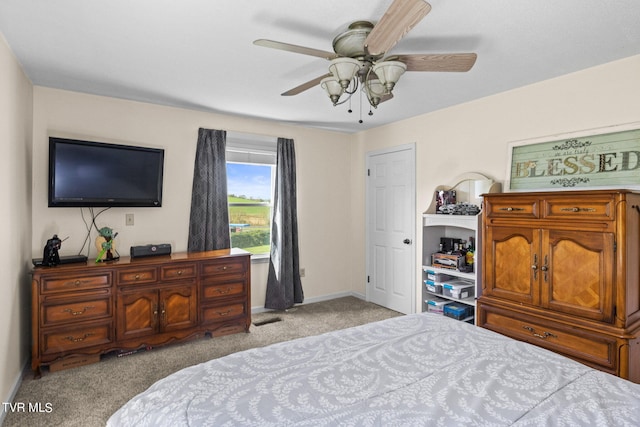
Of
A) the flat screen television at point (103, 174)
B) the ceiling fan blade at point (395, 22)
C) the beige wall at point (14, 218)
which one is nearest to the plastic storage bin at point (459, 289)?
the ceiling fan blade at point (395, 22)

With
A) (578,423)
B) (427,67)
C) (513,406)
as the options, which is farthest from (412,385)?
(427,67)

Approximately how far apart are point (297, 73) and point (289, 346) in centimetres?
213

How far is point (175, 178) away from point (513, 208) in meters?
3.34

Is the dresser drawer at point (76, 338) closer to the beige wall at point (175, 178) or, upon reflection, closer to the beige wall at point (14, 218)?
the beige wall at point (14, 218)

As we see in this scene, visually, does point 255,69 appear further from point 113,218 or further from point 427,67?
point 113,218

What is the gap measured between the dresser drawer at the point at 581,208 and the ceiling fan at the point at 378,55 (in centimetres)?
124

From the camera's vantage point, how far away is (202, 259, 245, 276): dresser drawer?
3.45 meters

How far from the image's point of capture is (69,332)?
283cm

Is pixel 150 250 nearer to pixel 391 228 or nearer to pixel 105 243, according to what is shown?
pixel 105 243

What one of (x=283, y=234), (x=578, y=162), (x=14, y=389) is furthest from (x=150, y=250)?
(x=578, y=162)

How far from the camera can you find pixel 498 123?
3.36 m

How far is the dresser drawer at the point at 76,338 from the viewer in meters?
2.75

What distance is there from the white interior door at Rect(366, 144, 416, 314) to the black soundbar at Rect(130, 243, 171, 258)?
8.76 feet

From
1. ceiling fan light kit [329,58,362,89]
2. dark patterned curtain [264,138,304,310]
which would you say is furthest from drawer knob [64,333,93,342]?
ceiling fan light kit [329,58,362,89]
